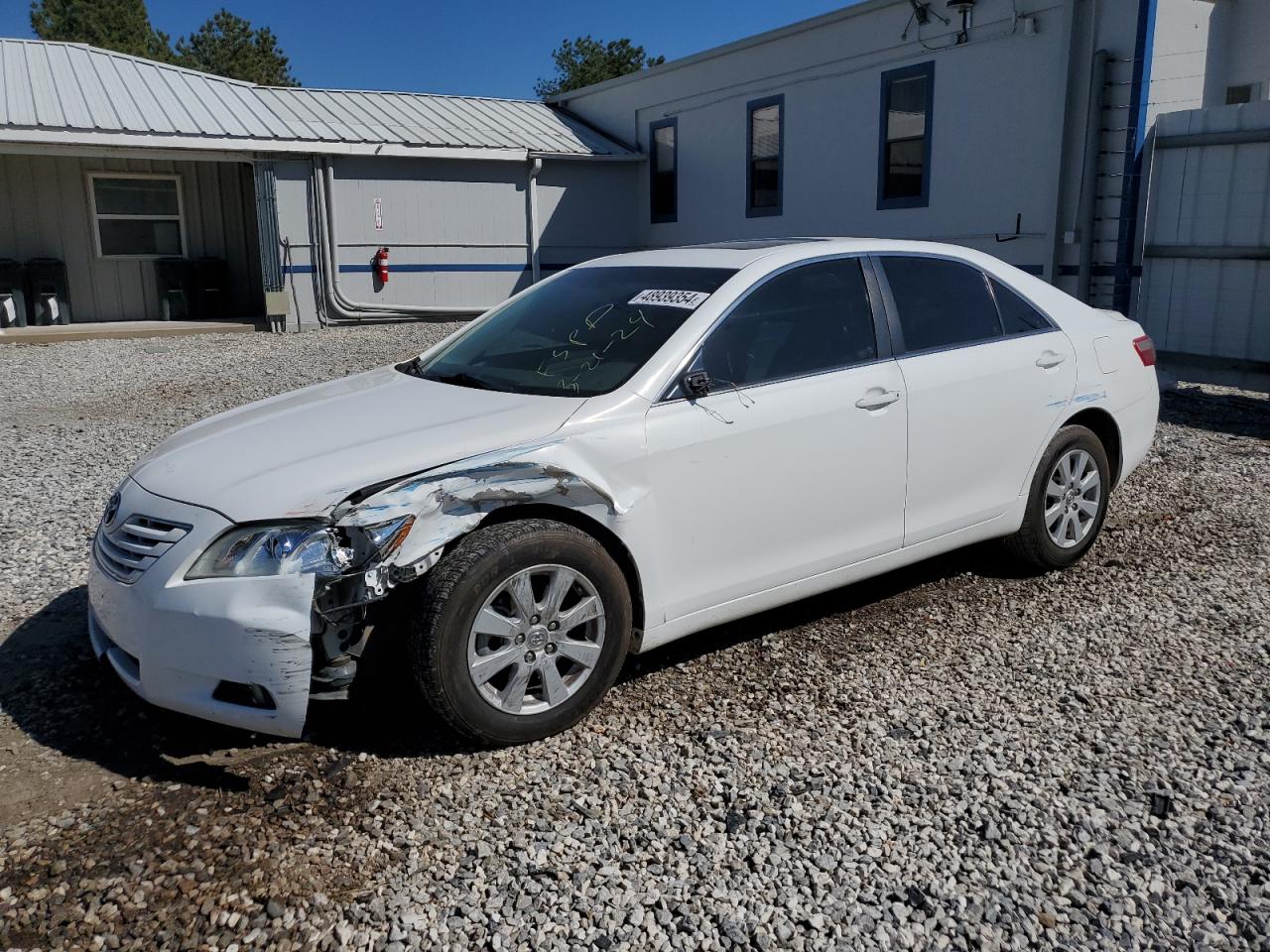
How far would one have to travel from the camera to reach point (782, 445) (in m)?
3.89

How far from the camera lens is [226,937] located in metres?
2.57

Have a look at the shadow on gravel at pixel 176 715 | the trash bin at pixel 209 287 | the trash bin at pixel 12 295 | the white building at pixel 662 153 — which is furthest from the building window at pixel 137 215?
the shadow on gravel at pixel 176 715

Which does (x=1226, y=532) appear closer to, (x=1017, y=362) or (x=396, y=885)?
(x=1017, y=362)

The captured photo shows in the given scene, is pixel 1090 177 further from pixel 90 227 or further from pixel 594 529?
pixel 90 227

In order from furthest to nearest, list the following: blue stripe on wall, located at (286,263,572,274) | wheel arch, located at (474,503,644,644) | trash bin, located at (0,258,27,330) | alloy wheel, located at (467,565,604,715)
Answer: blue stripe on wall, located at (286,263,572,274) → trash bin, located at (0,258,27,330) → wheel arch, located at (474,503,644,644) → alloy wheel, located at (467,565,604,715)

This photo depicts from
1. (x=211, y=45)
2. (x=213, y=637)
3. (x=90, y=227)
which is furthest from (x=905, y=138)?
(x=211, y=45)

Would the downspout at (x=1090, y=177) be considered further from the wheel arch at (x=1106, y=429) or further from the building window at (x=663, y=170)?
the building window at (x=663, y=170)

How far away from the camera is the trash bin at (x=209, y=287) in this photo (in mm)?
17266

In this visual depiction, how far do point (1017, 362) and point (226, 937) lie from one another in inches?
149

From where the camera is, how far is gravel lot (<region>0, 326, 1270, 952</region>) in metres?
2.65

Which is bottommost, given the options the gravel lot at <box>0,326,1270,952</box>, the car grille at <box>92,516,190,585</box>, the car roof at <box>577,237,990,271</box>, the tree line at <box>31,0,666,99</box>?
the gravel lot at <box>0,326,1270,952</box>

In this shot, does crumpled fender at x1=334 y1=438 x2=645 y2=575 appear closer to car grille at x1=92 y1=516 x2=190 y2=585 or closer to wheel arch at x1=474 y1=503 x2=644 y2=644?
Answer: wheel arch at x1=474 y1=503 x2=644 y2=644

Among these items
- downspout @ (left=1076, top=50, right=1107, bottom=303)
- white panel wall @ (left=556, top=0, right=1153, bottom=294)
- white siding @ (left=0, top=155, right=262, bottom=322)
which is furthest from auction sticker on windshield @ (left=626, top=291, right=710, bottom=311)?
white siding @ (left=0, top=155, right=262, bottom=322)

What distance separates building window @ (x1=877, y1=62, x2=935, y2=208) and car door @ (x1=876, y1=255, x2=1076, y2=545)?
965cm
